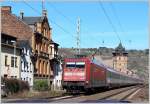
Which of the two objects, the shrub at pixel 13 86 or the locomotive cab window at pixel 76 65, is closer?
the locomotive cab window at pixel 76 65

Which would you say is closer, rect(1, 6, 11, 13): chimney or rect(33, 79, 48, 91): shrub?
rect(33, 79, 48, 91): shrub

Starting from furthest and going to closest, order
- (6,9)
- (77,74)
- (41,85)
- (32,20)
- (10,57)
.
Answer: (32,20) < (6,9) < (10,57) < (41,85) < (77,74)

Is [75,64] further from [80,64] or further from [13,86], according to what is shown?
[13,86]

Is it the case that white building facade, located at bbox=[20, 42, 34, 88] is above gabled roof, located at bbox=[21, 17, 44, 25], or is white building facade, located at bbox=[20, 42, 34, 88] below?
below

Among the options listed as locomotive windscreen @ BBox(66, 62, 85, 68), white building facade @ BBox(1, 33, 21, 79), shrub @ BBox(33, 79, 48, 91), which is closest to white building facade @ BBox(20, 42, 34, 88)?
white building facade @ BBox(1, 33, 21, 79)

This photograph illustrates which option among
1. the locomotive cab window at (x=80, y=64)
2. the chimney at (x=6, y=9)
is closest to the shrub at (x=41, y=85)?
the locomotive cab window at (x=80, y=64)

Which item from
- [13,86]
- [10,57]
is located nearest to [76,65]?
[13,86]

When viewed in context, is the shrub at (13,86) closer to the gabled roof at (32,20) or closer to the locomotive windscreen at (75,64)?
the locomotive windscreen at (75,64)

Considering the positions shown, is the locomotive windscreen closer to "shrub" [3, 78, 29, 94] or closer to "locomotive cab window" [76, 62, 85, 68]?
"locomotive cab window" [76, 62, 85, 68]

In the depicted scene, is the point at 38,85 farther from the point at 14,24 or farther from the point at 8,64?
the point at 14,24

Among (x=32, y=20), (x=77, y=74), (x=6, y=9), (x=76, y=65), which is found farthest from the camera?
(x=32, y=20)

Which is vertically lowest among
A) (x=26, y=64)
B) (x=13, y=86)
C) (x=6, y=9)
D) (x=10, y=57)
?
(x=13, y=86)

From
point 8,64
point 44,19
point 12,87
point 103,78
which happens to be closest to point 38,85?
point 8,64

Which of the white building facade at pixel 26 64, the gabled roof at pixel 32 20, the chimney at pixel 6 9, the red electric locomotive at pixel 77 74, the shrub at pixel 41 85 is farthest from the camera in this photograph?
the gabled roof at pixel 32 20
